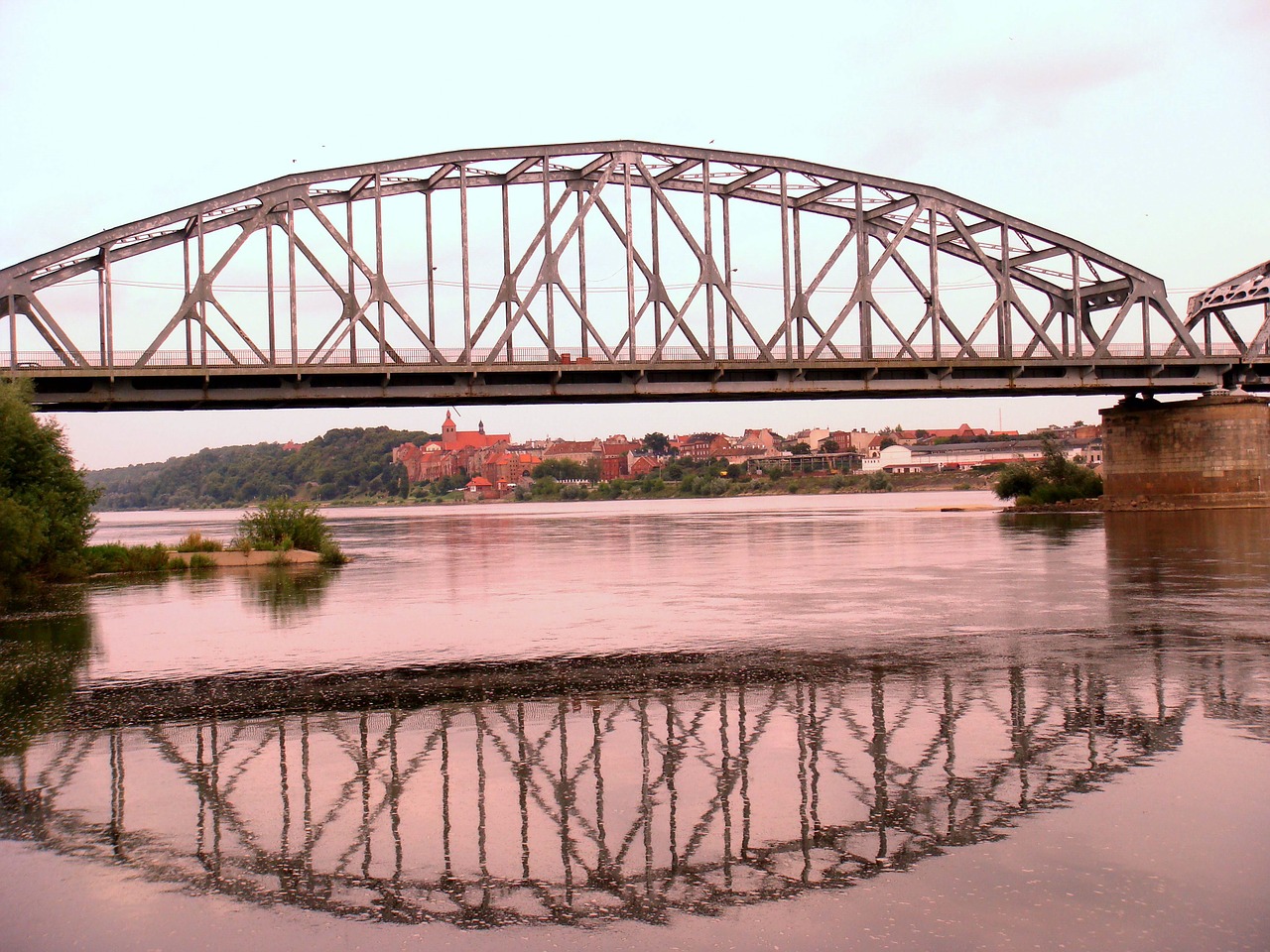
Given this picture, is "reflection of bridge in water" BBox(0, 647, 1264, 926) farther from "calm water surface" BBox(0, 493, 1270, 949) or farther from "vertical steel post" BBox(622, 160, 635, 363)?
"vertical steel post" BBox(622, 160, 635, 363)

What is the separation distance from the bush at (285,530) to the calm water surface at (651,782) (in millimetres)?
22371

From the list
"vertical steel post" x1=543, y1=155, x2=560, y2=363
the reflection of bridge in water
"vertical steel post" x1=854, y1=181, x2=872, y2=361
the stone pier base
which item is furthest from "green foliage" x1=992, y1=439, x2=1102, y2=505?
the reflection of bridge in water

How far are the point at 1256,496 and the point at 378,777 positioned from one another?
69.6 metres

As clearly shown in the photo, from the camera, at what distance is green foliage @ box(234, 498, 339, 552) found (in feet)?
141

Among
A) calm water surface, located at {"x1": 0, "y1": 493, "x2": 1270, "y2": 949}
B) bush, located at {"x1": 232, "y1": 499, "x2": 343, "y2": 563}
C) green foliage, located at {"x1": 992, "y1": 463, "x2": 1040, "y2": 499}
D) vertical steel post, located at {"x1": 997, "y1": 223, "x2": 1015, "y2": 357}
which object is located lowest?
calm water surface, located at {"x1": 0, "y1": 493, "x2": 1270, "y2": 949}

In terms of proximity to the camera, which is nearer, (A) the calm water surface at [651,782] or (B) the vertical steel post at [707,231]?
(A) the calm water surface at [651,782]

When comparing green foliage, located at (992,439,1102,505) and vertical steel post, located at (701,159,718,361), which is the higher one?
vertical steel post, located at (701,159,718,361)

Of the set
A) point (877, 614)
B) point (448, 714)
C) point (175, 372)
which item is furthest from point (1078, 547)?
point (175, 372)

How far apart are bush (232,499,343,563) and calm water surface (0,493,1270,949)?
73.4 ft

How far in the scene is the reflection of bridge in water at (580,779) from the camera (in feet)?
24.2

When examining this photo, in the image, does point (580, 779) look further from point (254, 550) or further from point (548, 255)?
point (548, 255)

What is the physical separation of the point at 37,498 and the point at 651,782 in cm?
2983

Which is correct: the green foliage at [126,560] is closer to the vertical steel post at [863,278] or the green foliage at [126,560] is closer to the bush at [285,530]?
the bush at [285,530]

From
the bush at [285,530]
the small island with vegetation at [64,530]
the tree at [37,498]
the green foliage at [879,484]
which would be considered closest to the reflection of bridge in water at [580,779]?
the tree at [37,498]
